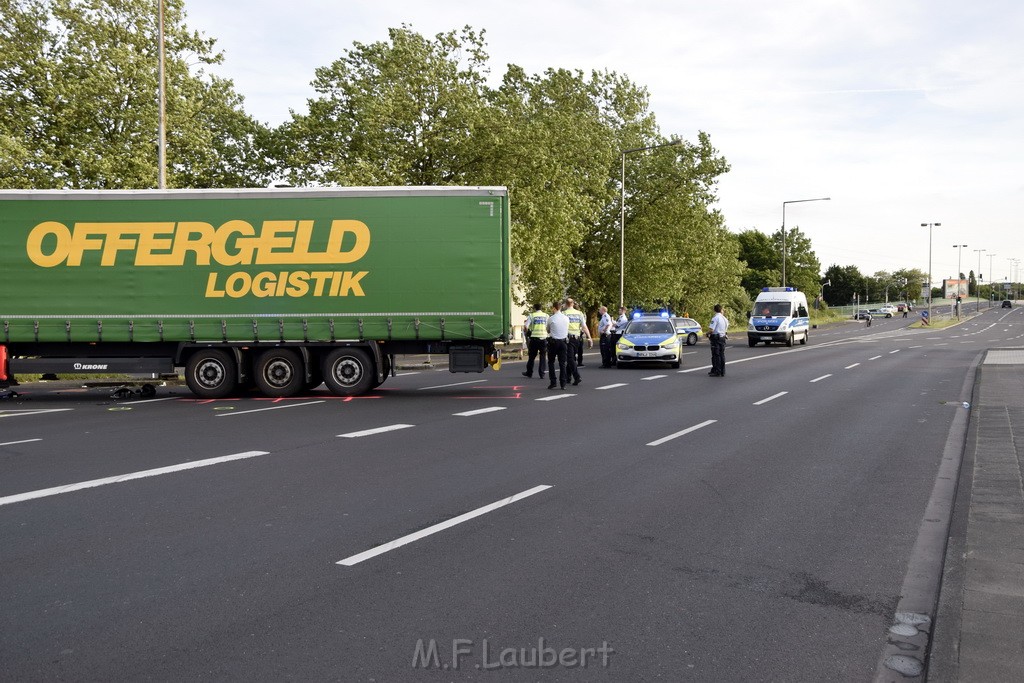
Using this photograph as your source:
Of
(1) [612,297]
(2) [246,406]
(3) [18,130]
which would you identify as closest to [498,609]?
(2) [246,406]

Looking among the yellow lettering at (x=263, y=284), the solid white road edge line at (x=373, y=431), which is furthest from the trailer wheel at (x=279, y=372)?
the solid white road edge line at (x=373, y=431)

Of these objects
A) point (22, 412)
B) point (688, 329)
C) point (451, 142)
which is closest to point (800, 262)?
point (688, 329)

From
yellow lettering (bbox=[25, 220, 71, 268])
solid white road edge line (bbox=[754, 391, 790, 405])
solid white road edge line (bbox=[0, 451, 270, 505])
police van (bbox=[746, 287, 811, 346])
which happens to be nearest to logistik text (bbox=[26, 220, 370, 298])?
yellow lettering (bbox=[25, 220, 71, 268])

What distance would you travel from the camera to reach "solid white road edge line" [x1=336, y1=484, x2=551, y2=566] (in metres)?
5.41

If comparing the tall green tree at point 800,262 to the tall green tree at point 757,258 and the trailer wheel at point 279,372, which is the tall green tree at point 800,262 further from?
the trailer wheel at point 279,372

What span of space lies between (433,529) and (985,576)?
3392 mm

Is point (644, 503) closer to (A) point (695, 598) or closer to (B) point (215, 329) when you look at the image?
(A) point (695, 598)

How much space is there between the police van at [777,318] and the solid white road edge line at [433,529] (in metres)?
33.7

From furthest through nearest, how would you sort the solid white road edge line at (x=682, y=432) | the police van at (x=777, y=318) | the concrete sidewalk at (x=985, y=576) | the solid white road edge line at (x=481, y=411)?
1. the police van at (x=777, y=318)
2. the solid white road edge line at (x=481, y=411)
3. the solid white road edge line at (x=682, y=432)
4. the concrete sidewalk at (x=985, y=576)

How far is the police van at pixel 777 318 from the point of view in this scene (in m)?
39.5

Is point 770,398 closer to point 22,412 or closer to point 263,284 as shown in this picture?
point 263,284

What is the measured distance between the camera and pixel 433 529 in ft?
20.0

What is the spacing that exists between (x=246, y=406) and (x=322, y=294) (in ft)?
7.97

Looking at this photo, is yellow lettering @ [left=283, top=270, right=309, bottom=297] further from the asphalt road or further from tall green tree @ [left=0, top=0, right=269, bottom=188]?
tall green tree @ [left=0, top=0, right=269, bottom=188]
